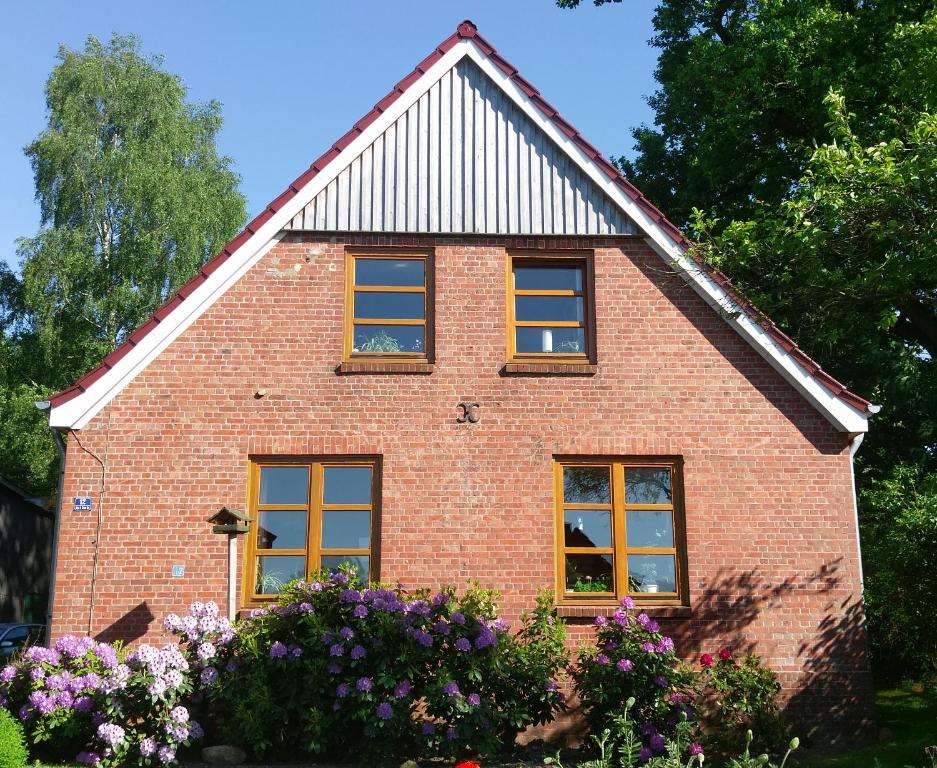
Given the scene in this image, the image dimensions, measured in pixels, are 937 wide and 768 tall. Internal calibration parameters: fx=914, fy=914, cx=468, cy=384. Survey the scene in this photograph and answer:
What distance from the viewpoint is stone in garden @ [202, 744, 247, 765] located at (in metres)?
9.92

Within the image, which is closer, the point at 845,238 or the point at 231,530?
the point at 845,238

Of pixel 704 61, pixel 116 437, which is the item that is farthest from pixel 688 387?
pixel 704 61

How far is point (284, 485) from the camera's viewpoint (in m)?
11.7

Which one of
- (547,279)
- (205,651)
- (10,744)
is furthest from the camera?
(547,279)

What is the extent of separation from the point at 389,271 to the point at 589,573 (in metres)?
4.77

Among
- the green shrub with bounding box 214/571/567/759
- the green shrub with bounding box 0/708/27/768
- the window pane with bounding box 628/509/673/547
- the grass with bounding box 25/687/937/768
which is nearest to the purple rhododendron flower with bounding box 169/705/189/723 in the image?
the green shrub with bounding box 214/571/567/759

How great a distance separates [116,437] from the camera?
1148 centimetres

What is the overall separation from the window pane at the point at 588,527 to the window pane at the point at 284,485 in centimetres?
336

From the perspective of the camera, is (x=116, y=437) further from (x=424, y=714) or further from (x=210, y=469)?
(x=424, y=714)

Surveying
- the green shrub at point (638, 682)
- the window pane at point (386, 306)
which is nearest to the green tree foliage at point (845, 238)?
the window pane at point (386, 306)

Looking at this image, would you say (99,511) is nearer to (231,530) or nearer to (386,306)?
(231,530)

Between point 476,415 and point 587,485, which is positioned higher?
point 476,415

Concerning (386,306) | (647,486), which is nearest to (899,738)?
(647,486)

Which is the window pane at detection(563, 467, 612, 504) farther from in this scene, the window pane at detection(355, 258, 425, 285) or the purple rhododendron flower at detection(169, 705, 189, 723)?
the purple rhododendron flower at detection(169, 705, 189, 723)
